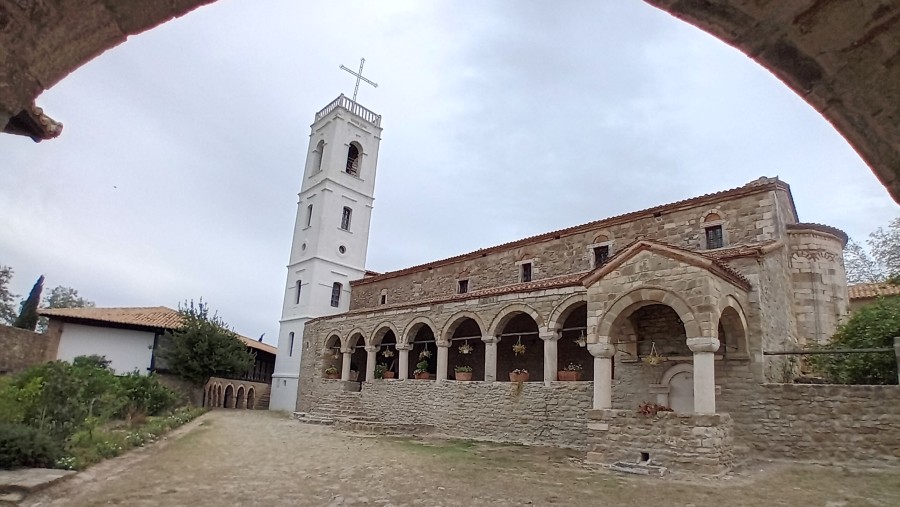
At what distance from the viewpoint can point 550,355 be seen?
43.9ft

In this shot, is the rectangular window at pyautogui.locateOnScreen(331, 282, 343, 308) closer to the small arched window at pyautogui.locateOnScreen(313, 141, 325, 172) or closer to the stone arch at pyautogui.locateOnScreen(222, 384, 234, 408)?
the small arched window at pyautogui.locateOnScreen(313, 141, 325, 172)

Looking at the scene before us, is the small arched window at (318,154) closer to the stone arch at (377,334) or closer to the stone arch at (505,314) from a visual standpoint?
the stone arch at (377,334)

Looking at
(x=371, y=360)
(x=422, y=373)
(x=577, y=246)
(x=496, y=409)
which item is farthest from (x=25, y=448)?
(x=577, y=246)

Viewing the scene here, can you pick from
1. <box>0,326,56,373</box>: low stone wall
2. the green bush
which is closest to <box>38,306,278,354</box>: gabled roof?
<box>0,326,56,373</box>: low stone wall

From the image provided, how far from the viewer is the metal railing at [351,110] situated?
26.3m

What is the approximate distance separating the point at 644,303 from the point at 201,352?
16.5m

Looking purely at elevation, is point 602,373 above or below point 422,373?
above

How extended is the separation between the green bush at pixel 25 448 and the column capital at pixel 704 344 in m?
10.3

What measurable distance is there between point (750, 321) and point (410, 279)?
13666 millimetres

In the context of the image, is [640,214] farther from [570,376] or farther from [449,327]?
[449,327]

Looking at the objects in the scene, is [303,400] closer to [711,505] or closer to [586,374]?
[586,374]

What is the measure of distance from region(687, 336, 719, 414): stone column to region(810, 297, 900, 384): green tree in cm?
392

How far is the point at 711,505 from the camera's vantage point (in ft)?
21.1

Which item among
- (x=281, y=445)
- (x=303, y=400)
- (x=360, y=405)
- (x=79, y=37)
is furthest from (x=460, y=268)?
(x=79, y=37)
